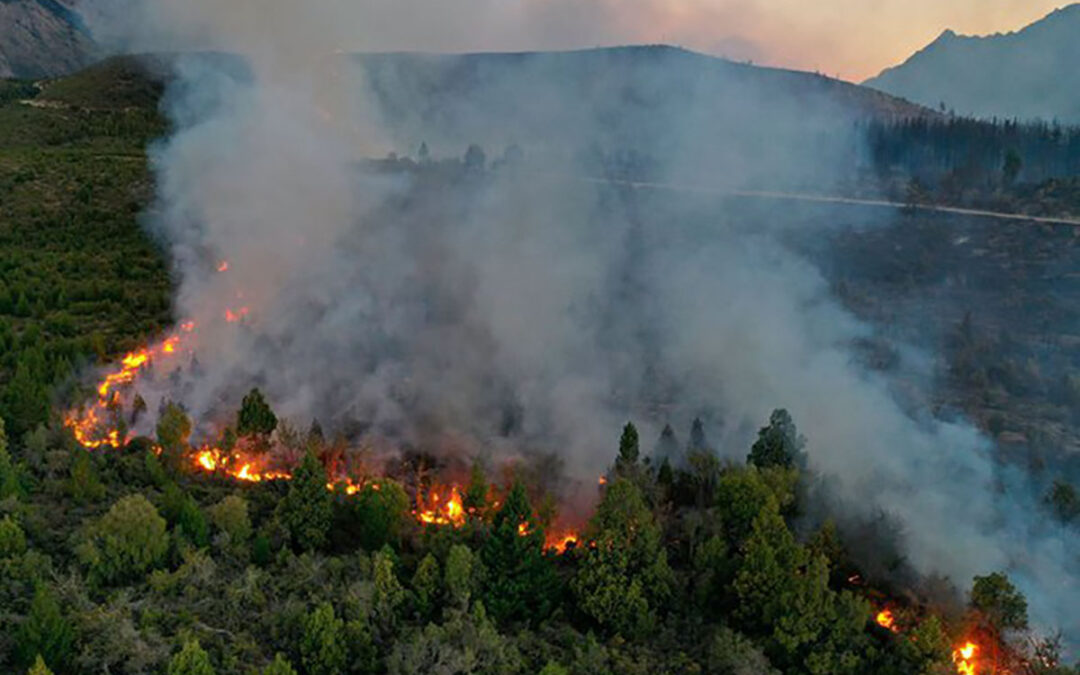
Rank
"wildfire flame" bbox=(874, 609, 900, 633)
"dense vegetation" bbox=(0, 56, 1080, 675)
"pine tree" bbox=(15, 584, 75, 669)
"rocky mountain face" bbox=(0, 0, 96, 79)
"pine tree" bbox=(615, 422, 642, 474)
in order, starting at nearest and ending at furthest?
"pine tree" bbox=(15, 584, 75, 669) → "dense vegetation" bbox=(0, 56, 1080, 675) → "wildfire flame" bbox=(874, 609, 900, 633) → "pine tree" bbox=(615, 422, 642, 474) → "rocky mountain face" bbox=(0, 0, 96, 79)

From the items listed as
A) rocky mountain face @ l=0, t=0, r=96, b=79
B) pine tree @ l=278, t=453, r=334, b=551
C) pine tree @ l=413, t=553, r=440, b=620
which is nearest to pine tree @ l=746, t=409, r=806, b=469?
pine tree @ l=413, t=553, r=440, b=620

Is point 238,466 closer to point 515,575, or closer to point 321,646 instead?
point 321,646

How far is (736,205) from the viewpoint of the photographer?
8262cm

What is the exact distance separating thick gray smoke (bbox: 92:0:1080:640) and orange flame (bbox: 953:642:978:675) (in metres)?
2.65

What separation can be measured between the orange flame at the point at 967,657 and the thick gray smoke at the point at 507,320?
8.68 feet

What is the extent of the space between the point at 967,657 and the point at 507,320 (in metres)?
29.4

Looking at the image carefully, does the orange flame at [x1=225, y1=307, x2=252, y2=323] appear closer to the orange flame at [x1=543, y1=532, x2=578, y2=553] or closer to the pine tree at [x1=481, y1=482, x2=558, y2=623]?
the orange flame at [x1=543, y1=532, x2=578, y2=553]

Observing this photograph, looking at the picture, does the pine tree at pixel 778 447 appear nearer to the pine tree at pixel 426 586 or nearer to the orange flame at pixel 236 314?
the pine tree at pixel 426 586

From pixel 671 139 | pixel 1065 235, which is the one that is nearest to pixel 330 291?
pixel 1065 235

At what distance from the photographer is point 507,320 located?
159 feet

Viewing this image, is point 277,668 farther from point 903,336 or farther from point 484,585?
point 903,336

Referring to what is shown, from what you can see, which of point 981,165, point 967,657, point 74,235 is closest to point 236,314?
point 74,235

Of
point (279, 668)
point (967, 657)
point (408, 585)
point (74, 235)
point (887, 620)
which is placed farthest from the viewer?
point (74, 235)

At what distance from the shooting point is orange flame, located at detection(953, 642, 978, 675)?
25.9m
